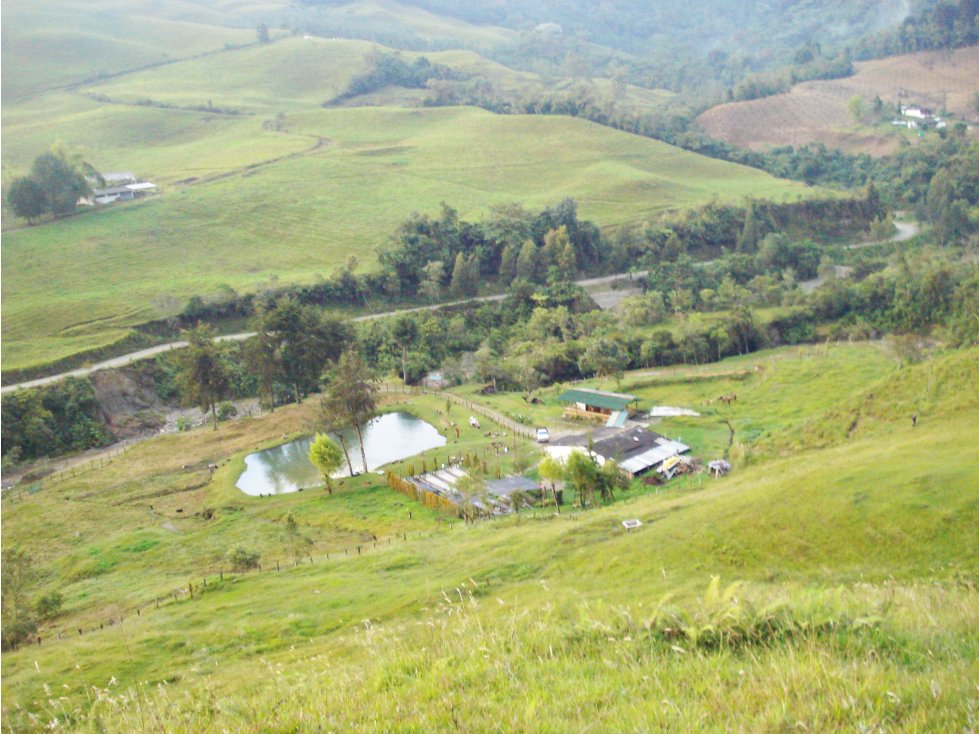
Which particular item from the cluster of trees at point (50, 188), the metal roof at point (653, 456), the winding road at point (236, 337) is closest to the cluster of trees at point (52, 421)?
the winding road at point (236, 337)

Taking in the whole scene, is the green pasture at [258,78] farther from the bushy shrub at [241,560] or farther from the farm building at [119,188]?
the bushy shrub at [241,560]

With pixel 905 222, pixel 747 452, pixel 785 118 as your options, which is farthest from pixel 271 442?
pixel 785 118

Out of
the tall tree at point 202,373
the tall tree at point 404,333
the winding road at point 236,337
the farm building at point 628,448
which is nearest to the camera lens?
the farm building at point 628,448

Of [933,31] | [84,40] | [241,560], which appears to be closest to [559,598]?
[241,560]

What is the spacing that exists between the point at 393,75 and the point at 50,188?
82539 millimetres

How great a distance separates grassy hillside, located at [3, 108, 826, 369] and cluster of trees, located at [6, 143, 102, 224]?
86.3 inches

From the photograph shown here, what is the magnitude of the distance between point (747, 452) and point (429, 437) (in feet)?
63.0

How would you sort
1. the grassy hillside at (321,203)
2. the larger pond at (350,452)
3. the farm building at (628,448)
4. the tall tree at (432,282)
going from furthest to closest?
1. the tall tree at (432,282)
2. the grassy hillside at (321,203)
3. the larger pond at (350,452)
4. the farm building at (628,448)

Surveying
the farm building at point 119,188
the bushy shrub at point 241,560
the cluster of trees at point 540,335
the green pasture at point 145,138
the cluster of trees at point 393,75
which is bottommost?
the cluster of trees at point 540,335

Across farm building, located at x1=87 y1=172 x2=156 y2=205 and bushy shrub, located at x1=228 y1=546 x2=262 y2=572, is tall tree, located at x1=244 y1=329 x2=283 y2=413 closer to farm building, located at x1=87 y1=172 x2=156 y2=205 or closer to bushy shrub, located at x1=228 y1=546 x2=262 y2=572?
bushy shrub, located at x1=228 y1=546 x2=262 y2=572

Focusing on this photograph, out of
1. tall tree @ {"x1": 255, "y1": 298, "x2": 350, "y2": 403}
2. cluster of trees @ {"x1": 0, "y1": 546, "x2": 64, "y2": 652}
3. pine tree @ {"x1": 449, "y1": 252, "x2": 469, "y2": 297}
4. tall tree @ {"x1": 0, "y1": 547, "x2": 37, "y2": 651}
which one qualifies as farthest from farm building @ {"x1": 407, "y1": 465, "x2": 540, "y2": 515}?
pine tree @ {"x1": 449, "y1": 252, "x2": 469, "y2": 297}

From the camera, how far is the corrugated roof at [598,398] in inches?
1836

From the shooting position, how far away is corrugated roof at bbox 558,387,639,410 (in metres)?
46.6

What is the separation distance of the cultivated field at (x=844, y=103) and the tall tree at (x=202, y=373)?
110185mm
